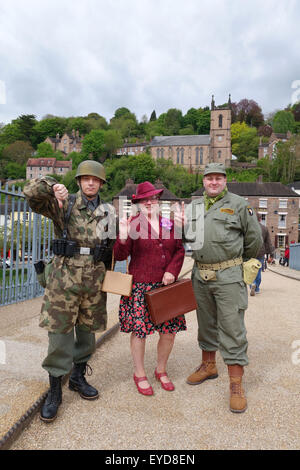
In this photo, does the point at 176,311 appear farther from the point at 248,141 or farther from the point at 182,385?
the point at 248,141

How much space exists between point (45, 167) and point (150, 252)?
319ft

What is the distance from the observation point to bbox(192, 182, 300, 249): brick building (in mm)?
55188

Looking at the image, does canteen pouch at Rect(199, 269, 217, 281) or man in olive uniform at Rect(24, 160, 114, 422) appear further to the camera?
canteen pouch at Rect(199, 269, 217, 281)

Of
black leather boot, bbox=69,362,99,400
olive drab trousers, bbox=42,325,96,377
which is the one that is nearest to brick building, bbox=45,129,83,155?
black leather boot, bbox=69,362,99,400

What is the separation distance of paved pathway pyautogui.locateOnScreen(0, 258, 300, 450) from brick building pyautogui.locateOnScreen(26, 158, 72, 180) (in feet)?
310

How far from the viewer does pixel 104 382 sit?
370 cm

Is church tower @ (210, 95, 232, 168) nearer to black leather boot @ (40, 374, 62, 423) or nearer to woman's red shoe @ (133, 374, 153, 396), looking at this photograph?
woman's red shoe @ (133, 374, 153, 396)

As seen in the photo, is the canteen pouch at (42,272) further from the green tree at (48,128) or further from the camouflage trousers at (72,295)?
the green tree at (48,128)

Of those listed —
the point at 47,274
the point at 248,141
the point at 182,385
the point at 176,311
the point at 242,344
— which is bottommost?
the point at 182,385

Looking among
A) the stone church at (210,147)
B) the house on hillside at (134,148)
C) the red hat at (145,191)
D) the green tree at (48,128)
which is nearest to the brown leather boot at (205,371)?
the red hat at (145,191)

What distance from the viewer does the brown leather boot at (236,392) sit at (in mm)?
3156

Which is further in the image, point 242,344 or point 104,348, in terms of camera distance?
point 104,348
